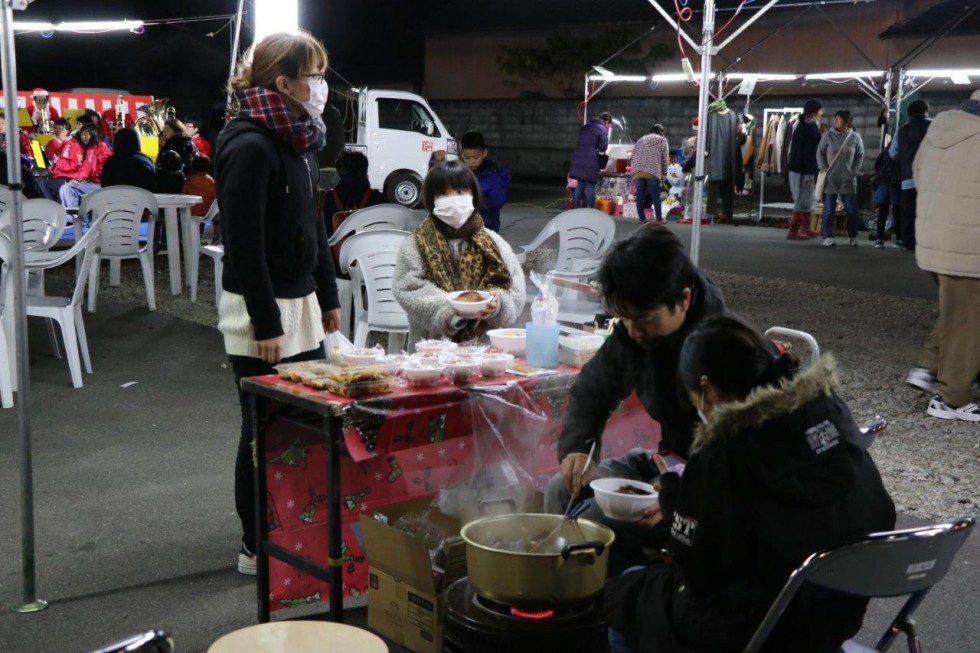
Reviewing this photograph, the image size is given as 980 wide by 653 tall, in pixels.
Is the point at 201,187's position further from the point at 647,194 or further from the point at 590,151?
the point at 647,194

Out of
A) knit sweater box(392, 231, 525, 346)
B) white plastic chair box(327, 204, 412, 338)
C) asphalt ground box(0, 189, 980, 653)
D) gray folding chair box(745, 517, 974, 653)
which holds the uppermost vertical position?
white plastic chair box(327, 204, 412, 338)

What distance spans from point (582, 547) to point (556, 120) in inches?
1104

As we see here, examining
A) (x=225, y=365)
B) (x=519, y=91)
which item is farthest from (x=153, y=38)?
(x=225, y=365)

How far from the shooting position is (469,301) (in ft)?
14.0

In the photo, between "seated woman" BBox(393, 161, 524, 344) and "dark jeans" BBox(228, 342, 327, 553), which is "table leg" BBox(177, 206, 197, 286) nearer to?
"seated woman" BBox(393, 161, 524, 344)

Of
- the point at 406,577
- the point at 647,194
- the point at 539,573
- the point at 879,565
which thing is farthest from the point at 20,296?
the point at 647,194

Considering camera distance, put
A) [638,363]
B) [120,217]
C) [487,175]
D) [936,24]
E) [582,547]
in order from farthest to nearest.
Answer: [936,24], [120,217], [487,175], [638,363], [582,547]

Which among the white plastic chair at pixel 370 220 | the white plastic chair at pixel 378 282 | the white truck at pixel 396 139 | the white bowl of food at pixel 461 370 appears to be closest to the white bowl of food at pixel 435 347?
the white bowl of food at pixel 461 370

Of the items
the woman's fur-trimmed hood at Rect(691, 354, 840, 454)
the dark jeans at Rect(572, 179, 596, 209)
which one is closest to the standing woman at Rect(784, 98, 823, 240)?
the dark jeans at Rect(572, 179, 596, 209)

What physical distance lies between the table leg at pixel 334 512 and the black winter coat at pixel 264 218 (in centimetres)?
54

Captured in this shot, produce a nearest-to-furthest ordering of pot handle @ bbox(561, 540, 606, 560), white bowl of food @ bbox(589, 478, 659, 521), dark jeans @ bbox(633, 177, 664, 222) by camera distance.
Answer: pot handle @ bbox(561, 540, 606, 560)
white bowl of food @ bbox(589, 478, 659, 521)
dark jeans @ bbox(633, 177, 664, 222)

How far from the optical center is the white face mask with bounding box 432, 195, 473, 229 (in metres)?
4.46

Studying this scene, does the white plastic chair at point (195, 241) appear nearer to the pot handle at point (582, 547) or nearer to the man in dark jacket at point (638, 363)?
the man in dark jacket at point (638, 363)

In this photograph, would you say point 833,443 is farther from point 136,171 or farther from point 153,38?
point 153,38
